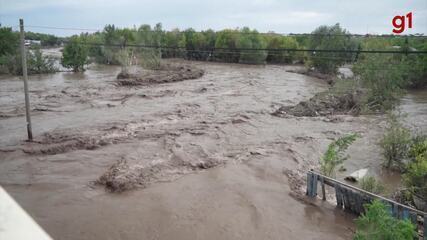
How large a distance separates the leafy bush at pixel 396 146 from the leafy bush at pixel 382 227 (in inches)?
202

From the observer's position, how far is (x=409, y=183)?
638 centimetres

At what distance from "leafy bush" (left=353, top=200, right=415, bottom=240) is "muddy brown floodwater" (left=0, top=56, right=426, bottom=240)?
1626 mm

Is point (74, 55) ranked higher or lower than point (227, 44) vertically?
lower

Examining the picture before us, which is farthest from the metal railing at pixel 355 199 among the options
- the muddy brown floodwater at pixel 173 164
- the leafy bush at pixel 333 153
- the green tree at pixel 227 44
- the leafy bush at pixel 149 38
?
the green tree at pixel 227 44

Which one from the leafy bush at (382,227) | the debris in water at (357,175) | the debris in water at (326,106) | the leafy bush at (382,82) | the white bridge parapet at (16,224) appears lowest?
the debris in water at (357,175)

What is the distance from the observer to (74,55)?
27297 millimetres

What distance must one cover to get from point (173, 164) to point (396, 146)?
5623 millimetres

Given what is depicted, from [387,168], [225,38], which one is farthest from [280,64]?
[387,168]

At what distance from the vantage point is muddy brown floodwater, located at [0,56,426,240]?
5.73 meters

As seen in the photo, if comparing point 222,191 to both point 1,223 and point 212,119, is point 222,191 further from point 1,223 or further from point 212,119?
point 212,119

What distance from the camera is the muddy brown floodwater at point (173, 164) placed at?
18.8 feet

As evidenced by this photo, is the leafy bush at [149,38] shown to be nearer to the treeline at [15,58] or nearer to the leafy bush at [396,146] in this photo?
the treeline at [15,58]

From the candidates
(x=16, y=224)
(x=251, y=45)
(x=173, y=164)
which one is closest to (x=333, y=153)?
(x=173, y=164)

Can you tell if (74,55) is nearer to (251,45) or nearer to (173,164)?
(251,45)
